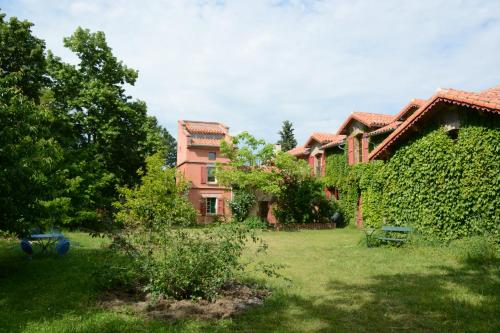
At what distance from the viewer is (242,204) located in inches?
1184

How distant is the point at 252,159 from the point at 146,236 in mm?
20761

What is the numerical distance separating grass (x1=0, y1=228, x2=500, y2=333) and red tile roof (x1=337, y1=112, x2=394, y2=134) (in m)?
13.4

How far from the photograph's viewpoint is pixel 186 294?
7293 millimetres

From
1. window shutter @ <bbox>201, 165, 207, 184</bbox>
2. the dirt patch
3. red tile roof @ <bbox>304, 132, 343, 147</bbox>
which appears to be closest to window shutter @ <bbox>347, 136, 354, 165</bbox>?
red tile roof @ <bbox>304, 132, 343, 147</bbox>

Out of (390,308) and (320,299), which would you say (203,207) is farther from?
(390,308)

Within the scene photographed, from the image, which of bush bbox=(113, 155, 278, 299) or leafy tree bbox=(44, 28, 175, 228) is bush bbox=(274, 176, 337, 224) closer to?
leafy tree bbox=(44, 28, 175, 228)

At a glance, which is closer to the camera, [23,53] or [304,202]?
[23,53]

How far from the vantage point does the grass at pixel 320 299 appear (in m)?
5.89

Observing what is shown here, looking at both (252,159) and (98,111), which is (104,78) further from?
(252,159)

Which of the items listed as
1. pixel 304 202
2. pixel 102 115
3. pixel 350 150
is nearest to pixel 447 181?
pixel 350 150

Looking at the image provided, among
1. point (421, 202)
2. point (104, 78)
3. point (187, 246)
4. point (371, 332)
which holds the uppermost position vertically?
point (104, 78)

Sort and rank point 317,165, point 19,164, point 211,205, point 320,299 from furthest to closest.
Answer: point 211,205 → point 317,165 → point 19,164 → point 320,299

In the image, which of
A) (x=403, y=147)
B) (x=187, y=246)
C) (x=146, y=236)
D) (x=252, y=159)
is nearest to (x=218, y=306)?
(x=187, y=246)

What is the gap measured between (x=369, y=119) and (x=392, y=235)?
11.3 m
